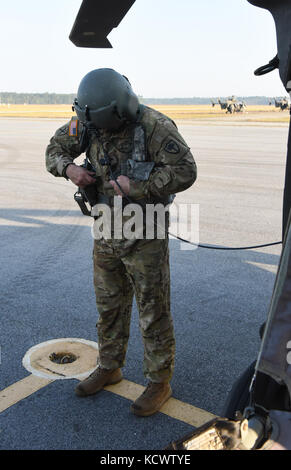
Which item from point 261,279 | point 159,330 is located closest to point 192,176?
point 159,330

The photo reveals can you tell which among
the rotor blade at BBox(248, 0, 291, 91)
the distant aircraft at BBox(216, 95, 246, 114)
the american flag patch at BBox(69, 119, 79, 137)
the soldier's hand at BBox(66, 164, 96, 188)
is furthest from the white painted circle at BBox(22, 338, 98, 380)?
the distant aircraft at BBox(216, 95, 246, 114)

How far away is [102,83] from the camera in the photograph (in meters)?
2.64

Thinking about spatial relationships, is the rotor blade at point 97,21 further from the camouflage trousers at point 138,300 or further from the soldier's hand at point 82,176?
the camouflage trousers at point 138,300

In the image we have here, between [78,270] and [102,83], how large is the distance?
3.05 m

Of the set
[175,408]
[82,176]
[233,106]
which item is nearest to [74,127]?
[82,176]

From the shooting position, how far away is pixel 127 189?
2.74 metres

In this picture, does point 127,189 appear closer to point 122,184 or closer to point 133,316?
point 122,184

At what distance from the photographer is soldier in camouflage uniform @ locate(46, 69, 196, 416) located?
8.86 ft

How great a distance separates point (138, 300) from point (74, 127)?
113 cm

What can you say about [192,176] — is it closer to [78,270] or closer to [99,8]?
[99,8]

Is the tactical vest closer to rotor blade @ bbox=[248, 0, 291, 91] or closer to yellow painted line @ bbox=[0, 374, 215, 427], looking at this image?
rotor blade @ bbox=[248, 0, 291, 91]

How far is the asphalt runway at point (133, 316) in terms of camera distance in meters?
2.81

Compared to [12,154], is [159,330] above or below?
below

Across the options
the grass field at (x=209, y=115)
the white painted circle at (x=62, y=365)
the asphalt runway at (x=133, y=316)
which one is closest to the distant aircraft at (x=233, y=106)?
the grass field at (x=209, y=115)
